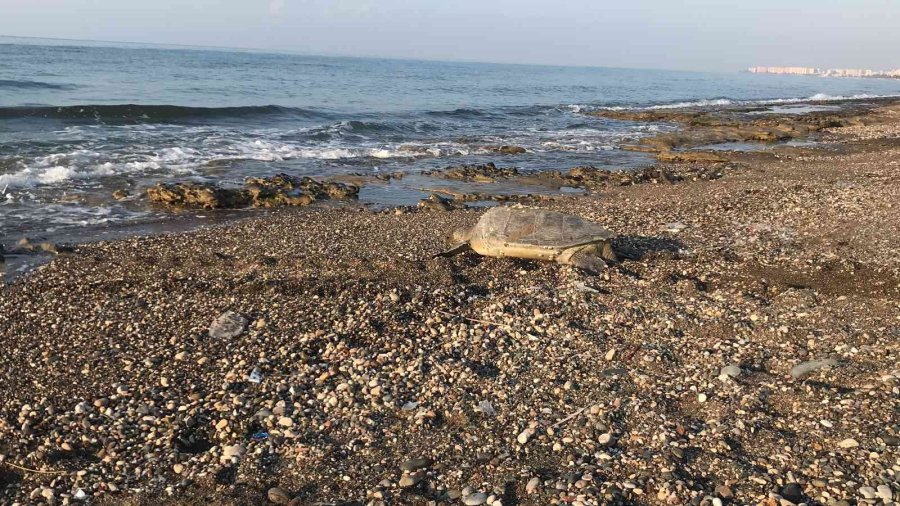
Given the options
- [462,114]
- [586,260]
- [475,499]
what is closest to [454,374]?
[475,499]

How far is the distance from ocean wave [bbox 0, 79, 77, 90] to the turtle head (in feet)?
118

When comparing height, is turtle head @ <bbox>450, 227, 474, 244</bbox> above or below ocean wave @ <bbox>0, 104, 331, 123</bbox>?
below

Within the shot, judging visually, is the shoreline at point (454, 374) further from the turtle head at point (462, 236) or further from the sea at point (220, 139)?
the sea at point (220, 139)

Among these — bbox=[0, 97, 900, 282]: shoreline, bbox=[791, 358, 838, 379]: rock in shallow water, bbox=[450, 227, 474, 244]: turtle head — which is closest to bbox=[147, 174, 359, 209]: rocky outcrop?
bbox=[0, 97, 900, 282]: shoreline

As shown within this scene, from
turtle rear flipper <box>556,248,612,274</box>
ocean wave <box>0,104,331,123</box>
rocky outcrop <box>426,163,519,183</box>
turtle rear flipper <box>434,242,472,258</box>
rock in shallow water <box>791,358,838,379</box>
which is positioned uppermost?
ocean wave <box>0,104,331,123</box>

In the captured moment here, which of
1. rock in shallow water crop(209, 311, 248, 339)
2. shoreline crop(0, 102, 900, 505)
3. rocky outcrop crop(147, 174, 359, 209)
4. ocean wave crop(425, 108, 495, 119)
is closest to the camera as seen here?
shoreline crop(0, 102, 900, 505)

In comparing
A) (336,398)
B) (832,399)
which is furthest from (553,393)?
(832,399)

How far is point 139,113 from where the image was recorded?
29203 mm

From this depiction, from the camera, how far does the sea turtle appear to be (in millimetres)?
10148

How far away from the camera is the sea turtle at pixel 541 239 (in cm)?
1015

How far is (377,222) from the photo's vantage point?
13281 mm

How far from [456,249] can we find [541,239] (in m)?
1.51

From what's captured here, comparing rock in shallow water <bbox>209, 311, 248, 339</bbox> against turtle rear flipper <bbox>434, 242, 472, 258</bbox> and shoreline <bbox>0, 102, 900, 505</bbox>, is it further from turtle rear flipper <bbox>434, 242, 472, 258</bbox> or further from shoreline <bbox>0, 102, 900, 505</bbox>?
turtle rear flipper <bbox>434, 242, 472, 258</bbox>

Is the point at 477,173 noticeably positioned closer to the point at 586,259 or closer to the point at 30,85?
the point at 586,259
